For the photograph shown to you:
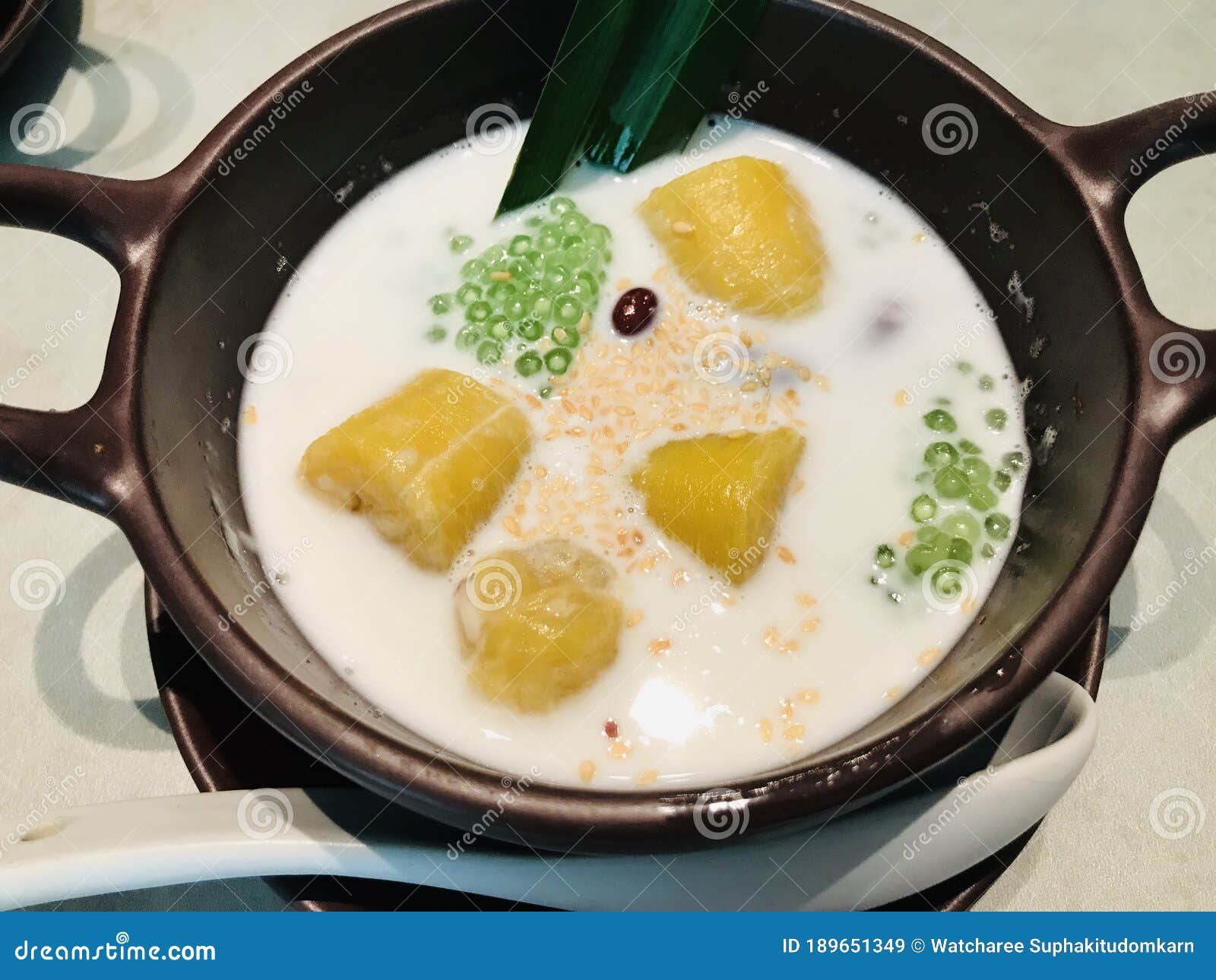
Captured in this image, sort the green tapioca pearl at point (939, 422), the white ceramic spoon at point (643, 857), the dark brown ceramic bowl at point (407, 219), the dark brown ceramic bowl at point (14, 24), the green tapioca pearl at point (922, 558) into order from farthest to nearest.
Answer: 1. the dark brown ceramic bowl at point (14, 24)
2. the green tapioca pearl at point (939, 422)
3. the green tapioca pearl at point (922, 558)
4. the white ceramic spoon at point (643, 857)
5. the dark brown ceramic bowl at point (407, 219)

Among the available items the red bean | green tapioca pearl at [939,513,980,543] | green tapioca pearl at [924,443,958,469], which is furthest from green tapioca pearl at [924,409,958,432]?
the red bean

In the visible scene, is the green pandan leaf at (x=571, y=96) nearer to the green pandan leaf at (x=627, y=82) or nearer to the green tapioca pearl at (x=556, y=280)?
the green pandan leaf at (x=627, y=82)

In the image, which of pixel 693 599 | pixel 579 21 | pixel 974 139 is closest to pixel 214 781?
pixel 693 599

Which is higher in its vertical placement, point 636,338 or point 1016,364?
point 1016,364

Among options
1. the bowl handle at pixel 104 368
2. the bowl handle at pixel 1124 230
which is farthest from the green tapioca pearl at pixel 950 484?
the bowl handle at pixel 104 368

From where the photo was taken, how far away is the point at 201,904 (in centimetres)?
142

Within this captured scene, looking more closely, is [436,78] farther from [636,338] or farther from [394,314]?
[636,338]

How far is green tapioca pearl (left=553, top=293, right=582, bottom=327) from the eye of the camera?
5.03 ft

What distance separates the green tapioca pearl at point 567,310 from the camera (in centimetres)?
153

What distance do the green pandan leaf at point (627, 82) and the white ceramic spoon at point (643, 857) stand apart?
1.03m

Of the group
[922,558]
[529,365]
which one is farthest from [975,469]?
[529,365]

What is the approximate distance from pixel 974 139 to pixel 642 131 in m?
0.54

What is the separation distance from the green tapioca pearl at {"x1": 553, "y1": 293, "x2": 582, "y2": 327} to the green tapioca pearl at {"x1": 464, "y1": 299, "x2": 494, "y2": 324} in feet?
0.34

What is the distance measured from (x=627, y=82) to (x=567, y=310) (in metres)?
0.42
